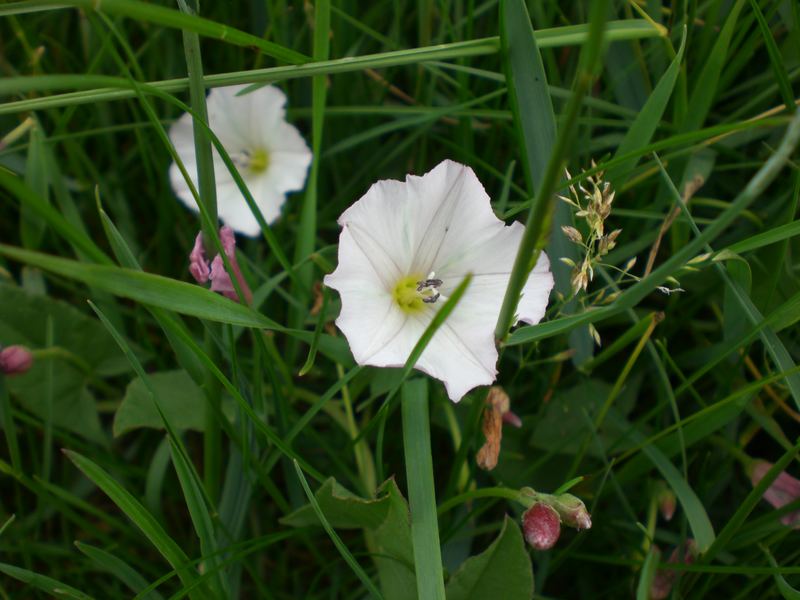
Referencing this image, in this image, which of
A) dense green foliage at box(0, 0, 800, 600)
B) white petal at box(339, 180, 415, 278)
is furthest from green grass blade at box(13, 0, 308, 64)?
Answer: white petal at box(339, 180, 415, 278)

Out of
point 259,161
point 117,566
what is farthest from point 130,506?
point 259,161

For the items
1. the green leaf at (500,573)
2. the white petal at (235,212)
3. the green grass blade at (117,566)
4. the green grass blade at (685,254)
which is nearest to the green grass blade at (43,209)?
the green grass blade at (117,566)

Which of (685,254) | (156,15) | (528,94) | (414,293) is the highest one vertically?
(156,15)

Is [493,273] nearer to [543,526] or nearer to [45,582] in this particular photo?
[543,526]

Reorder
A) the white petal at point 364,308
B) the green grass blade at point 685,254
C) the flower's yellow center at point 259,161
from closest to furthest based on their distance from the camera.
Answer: the green grass blade at point 685,254
the white petal at point 364,308
the flower's yellow center at point 259,161

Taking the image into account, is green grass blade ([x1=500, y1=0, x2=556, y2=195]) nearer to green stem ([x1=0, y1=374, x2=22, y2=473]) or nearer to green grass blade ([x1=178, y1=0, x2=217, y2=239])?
green grass blade ([x1=178, y1=0, x2=217, y2=239])

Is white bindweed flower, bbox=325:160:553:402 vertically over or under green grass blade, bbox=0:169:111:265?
under

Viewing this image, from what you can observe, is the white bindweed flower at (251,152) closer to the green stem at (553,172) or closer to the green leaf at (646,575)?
the green stem at (553,172)
